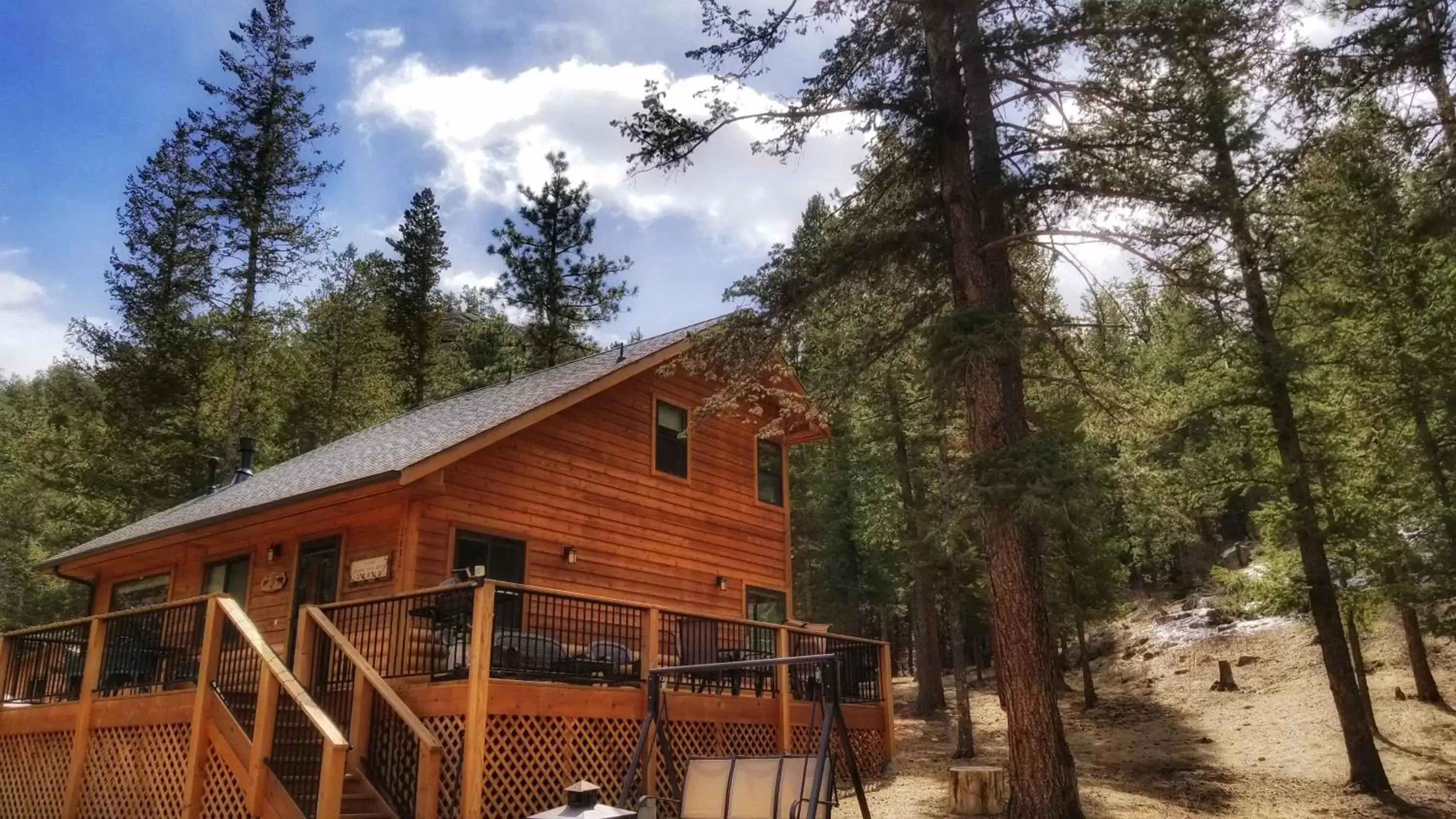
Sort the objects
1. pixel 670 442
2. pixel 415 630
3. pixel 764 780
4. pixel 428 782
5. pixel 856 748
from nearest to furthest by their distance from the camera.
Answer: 1. pixel 764 780
2. pixel 428 782
3. pixel 415 630
4. pixel 856 748
5. pixel 670 442

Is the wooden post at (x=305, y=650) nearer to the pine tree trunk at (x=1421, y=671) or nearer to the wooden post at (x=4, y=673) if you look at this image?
the wooden post at (x=4, y=673)

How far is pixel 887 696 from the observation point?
13500mm

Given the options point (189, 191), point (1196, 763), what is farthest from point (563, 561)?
point (189, 191)

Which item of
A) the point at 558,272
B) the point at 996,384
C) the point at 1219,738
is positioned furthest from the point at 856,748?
the point at 558,272

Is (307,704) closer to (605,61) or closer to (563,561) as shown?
(563,561)

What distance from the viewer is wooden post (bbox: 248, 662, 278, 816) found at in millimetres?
8125

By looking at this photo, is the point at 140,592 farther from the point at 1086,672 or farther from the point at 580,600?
the point at 1086,672

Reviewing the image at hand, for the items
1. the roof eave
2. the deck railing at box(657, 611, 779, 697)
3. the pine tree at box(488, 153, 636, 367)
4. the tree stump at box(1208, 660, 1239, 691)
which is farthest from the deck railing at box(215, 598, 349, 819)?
the pine tree at box(488, 153, 636, 367)

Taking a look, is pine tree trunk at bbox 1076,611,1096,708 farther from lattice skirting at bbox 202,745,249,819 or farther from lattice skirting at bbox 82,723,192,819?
lattice skirting at bbox 82,723,192,819

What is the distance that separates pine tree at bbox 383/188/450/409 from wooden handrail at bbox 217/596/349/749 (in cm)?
2372

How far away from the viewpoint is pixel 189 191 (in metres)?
25.2

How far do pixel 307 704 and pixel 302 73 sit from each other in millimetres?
23133

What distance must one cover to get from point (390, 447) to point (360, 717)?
5152mm

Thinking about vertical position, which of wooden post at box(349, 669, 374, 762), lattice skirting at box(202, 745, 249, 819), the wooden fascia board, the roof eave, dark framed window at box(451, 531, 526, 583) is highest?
the wooden fascia board
